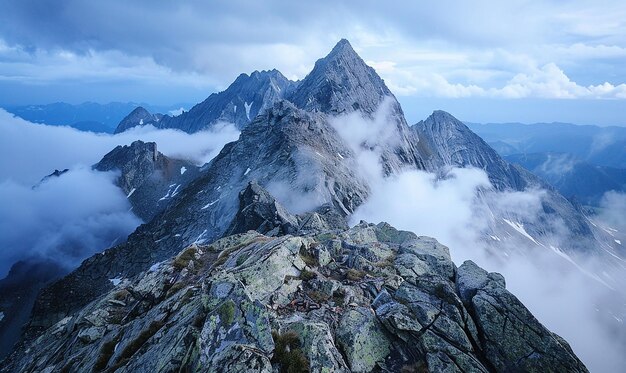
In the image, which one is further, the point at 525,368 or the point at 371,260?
the point at 371,260

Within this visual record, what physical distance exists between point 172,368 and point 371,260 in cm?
2197

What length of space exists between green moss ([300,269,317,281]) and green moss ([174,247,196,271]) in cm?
1452

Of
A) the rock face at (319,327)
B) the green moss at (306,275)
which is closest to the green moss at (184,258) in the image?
the rock face at (319,327)

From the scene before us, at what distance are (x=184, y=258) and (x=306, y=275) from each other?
1681 cm

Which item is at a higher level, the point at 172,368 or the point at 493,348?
the point at 172,368

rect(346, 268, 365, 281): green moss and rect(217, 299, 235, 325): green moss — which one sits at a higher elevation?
rect(217, 299, 235, 325): green moss

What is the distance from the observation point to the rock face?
16.2 m

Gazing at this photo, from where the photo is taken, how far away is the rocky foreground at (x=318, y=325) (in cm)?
1619

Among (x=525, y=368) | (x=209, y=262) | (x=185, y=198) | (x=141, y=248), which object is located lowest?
(x=141, y=248)

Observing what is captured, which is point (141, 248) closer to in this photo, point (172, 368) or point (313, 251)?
point (313, 251)

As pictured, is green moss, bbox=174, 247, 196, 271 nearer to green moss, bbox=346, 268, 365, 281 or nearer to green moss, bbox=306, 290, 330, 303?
green moss, bbox=306, 290, 330, 303

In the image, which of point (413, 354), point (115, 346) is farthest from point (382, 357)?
point (115, 346)

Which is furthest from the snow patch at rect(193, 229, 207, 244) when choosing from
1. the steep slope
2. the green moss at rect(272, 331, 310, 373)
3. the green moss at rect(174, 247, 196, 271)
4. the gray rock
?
the green moss at rect(272, 331, 310, 373)

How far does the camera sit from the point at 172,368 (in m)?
15.8
